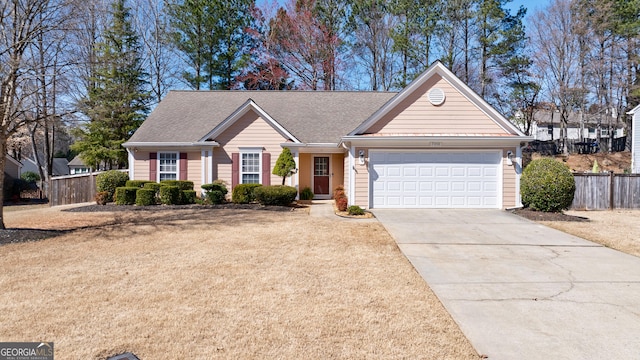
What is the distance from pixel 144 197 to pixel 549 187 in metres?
15.3

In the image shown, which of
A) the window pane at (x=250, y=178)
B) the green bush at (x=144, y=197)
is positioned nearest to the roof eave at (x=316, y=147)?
the window pane at (x=250, y=178)

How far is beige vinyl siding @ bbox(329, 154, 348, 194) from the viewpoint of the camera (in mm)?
16984

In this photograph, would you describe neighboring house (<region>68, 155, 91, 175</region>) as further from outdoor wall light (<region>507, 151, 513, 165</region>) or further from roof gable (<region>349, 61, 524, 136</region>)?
outdoor wall light (<region>507, 151, 513, 165</region>)

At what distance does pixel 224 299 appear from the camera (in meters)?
4.53

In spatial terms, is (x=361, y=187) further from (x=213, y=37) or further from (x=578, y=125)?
(x=578, y=125)

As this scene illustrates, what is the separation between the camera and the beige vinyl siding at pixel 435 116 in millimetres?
13086

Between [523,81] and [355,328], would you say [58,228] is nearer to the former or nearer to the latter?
[355,328]

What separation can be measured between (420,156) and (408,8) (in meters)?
19.7

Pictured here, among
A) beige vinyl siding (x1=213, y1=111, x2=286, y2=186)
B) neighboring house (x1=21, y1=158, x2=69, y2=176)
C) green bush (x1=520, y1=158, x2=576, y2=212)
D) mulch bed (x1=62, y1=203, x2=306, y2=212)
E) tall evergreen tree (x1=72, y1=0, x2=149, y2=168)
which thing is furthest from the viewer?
neighboring house (x1=21, y1=158, x2=69, y2=176)

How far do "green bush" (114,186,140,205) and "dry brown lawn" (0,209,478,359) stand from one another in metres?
6.65

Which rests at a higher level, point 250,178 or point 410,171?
point 410,171

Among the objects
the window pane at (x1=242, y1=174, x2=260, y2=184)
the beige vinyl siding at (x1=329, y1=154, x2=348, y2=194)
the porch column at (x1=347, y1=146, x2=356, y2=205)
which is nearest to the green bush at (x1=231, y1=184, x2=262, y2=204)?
the window pane at (x1=242, y1=174, x2=260, y2=184)

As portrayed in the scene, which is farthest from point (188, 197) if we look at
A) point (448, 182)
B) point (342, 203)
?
point (448, 182)

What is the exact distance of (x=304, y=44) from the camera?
28.4m
